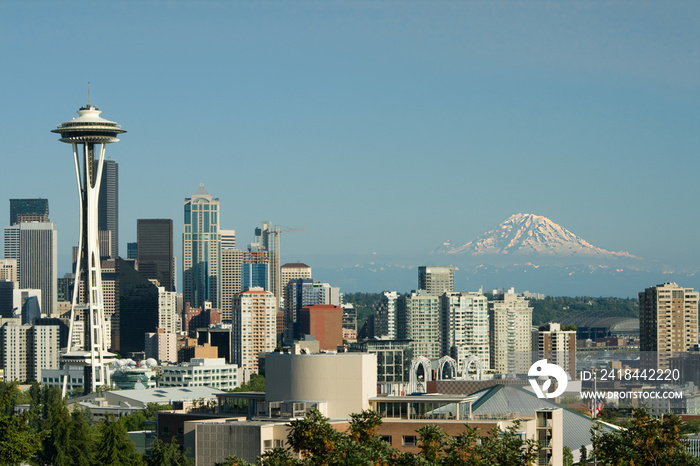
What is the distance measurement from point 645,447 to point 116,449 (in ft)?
129

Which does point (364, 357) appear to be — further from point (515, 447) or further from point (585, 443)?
point (585, 443)

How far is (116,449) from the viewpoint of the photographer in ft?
253

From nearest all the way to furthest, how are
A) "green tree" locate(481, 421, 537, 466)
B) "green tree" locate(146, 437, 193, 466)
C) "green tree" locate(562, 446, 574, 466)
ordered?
1. "green tree" locate(481, 421, 537, 466)
2. "green tree" locate(146, 437, 193, 466)
3. "green tree" locate(562, 446, 574, 466)

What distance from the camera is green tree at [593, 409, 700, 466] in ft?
149

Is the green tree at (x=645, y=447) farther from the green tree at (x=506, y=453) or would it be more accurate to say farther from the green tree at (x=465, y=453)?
the green tree at (x=465, y=453)

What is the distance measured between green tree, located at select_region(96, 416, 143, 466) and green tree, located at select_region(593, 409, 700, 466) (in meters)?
36.6

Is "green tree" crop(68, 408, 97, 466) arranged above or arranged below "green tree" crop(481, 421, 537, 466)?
below

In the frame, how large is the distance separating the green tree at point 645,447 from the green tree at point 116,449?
3661cm

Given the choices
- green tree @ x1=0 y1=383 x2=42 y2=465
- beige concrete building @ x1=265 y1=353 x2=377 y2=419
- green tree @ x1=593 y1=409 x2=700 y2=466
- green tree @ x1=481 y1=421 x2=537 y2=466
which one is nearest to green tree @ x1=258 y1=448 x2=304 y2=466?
green tree @ x1=481 y1=421 x2=537 y2=466

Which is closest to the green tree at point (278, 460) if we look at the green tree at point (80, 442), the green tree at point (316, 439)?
the green tree at point (316, 439)

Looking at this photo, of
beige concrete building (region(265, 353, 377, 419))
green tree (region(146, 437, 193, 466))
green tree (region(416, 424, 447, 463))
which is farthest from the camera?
green tree (region(146, 437, 193, 466))

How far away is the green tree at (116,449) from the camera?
7662 centimetres

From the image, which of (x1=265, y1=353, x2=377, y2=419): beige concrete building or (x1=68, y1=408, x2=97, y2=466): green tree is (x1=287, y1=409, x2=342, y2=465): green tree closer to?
(x1=265, y1=353, x2=377, y2=419): beige concrete building

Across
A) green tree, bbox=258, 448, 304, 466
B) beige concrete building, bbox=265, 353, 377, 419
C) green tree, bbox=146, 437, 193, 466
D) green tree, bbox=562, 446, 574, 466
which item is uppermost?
beige concrete building, bbox=265, 353, 377, 419
